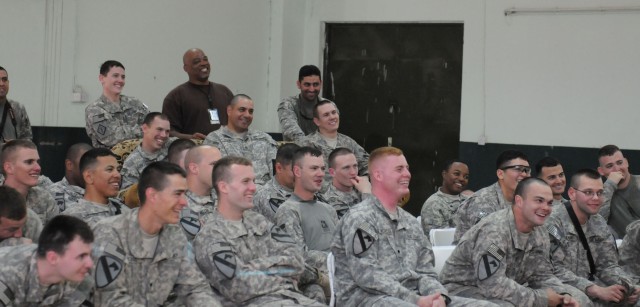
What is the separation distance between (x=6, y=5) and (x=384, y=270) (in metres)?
4.73

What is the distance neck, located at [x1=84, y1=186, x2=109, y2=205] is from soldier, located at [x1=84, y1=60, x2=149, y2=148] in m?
1.86

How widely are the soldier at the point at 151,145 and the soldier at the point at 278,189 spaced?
2.77 feet

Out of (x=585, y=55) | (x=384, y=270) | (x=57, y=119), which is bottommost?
(x=384, y=270)

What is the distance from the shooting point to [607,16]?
32.8 ft

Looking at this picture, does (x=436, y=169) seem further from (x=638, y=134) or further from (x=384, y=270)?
(x=384, y=270)

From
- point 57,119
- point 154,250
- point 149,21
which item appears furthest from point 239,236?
point 149,21

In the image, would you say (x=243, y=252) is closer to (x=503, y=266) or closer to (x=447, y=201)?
(x=503, y=266)

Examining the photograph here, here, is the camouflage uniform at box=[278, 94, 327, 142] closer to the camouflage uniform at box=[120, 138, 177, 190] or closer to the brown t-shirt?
the brown t-shirt

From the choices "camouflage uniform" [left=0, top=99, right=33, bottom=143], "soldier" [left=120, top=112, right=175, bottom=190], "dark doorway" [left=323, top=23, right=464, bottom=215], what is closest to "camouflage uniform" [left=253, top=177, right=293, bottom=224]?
"soldier" [left=120, top=112, right=175, bottom=190]

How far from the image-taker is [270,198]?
6480 mm

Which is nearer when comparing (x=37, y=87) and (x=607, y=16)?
(x=37, y=87)

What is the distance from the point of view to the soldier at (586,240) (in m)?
6.27

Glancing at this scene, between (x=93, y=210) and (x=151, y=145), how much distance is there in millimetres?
1624

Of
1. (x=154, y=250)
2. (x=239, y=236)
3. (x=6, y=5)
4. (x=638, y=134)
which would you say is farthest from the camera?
→ (x=638, y=134)
